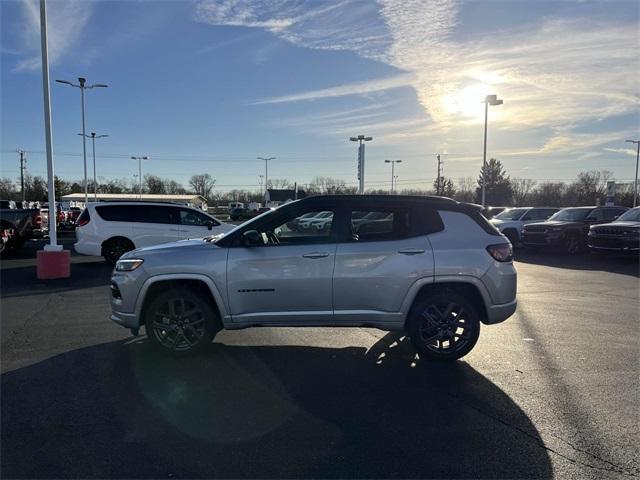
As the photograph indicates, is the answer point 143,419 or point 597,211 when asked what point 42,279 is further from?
point 597,211

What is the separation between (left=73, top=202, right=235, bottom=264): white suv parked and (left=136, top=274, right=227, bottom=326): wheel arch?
8303 millimetres

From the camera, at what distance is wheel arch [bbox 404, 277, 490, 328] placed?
5250mm

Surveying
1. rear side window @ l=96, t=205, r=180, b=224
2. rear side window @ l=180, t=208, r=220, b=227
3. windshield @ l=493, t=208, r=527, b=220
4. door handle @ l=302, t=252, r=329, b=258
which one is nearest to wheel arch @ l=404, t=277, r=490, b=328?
door handle @ l=302, t=252, r=329, b=258

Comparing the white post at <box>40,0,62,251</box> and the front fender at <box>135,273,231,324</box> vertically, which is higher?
the white post at <box>40,0,62,251</box>

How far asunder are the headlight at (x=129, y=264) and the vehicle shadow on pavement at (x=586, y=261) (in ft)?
40.5

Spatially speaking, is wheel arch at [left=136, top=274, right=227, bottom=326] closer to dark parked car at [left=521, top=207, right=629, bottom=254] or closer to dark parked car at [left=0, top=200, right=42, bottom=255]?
dark parked car at [left=0, top=200, right=42, bottom=255]

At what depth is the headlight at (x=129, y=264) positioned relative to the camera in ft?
17.8

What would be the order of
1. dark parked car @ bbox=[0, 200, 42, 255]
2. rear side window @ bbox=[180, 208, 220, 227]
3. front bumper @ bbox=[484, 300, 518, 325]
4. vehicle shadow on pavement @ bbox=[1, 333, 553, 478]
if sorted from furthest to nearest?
dark parked car @ bbox=[0, 200, 42, 255]
rear side window @ bbox=[180, 208, 220, 227]
front bumper @ bbox=[484, 300, 518, 325]
vehicle shadow on pavement @ bbox=[1, 333, 553, 478]

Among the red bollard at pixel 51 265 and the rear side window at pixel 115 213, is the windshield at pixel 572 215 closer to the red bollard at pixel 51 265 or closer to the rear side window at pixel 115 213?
the rear side window at pixel 115 213

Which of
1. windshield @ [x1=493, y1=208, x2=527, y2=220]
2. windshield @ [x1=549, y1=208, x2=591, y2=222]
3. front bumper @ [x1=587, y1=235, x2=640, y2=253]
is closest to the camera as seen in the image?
front bumper @ [x1=587, y1=235, x2=640, y2=253]

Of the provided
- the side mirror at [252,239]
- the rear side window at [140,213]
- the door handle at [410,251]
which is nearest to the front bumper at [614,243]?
the door handle at [410,251]

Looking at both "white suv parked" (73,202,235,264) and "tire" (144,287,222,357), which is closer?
"tire" (144,287,222,357)

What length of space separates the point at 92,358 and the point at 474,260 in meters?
4.41

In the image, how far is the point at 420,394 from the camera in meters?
4.48
